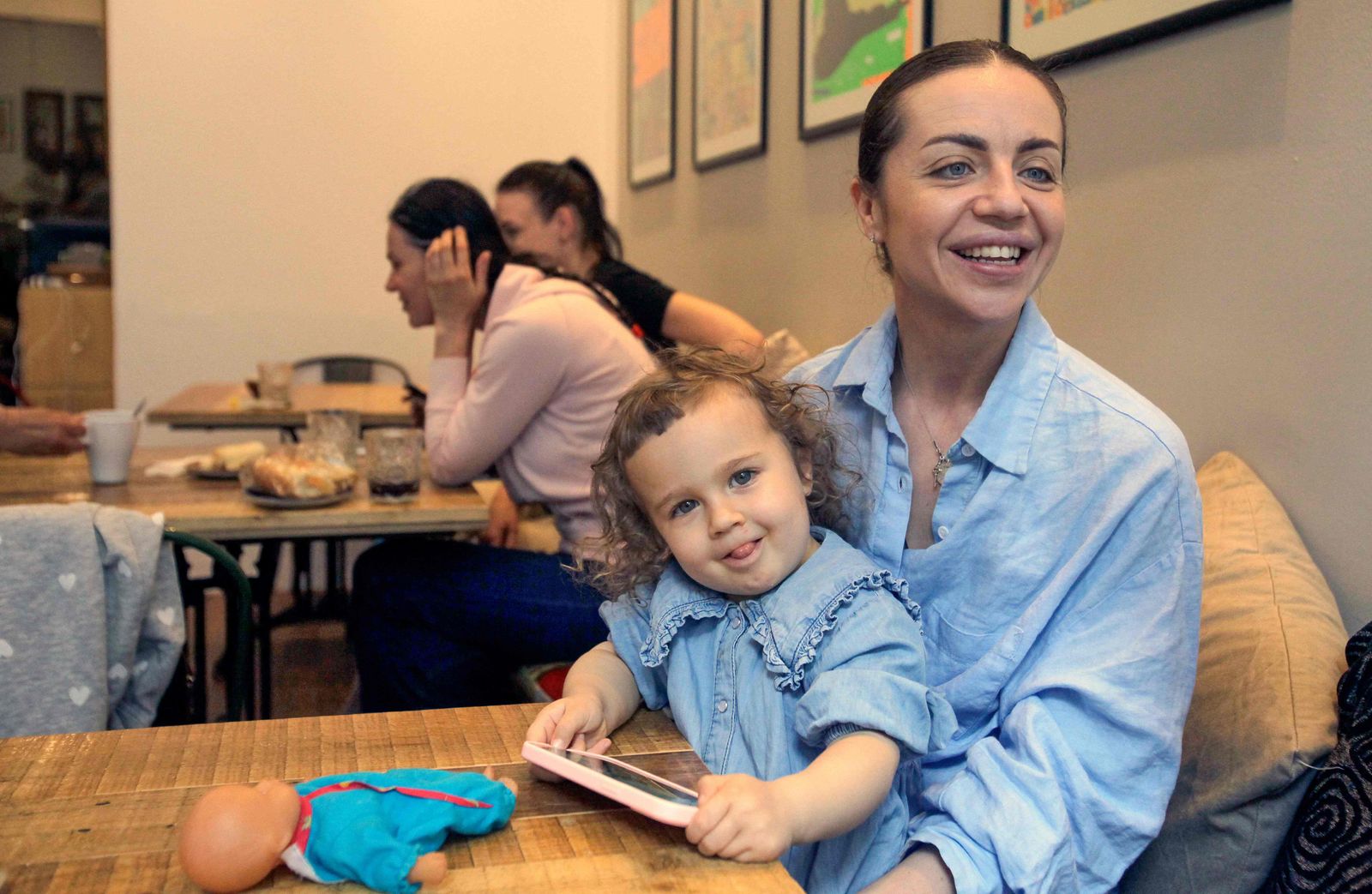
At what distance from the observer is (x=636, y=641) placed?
1.24 metres

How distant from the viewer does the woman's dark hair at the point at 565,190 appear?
3131mm

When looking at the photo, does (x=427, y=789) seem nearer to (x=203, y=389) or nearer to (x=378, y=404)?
(x=378, y=404)

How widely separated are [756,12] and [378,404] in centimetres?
180

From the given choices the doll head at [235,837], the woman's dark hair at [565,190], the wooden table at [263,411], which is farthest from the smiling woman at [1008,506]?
the wooden table at [263,411]

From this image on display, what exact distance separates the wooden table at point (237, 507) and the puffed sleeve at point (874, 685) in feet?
3.93

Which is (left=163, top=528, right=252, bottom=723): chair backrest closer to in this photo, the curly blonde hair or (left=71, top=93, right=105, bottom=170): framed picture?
the curly blonde hair

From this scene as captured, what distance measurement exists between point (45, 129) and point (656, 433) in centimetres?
543

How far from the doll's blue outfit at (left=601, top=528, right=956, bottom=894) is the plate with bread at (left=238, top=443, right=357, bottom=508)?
3.54ft

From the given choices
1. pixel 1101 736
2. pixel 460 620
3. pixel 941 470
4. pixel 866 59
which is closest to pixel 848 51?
pixel 866 59

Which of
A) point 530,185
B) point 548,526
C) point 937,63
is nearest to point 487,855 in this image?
point 937,63

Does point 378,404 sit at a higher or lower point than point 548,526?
higher

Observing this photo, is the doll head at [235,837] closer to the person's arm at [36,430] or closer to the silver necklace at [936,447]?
the silver necklace at [936,447]

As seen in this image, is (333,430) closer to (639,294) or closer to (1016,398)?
(639,294)

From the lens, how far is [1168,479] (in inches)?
44.4
